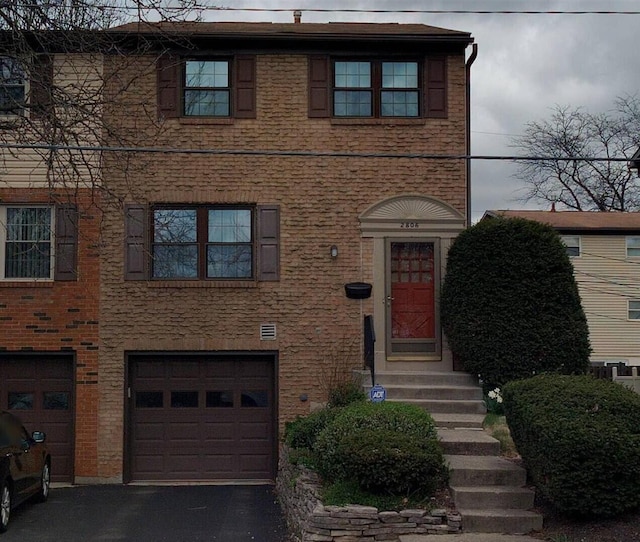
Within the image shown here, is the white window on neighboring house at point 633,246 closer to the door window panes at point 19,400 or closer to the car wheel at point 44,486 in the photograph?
the door window panes at point 19,400

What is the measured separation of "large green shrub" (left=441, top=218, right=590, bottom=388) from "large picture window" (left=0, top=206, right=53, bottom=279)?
7.27 metres

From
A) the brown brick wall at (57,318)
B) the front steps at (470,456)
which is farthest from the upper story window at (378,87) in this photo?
the front steps at (470,456)

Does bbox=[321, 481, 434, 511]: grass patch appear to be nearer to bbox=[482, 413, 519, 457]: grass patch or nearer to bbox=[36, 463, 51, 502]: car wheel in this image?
bbox=[482, 413, 519, 457]: grass patch

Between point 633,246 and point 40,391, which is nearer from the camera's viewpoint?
point 40,391

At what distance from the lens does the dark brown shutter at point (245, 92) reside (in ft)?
49.9

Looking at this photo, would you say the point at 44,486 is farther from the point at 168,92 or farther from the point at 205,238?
Answer: the point at 168,92

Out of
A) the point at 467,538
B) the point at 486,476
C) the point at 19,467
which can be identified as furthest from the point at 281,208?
the point at 467,538

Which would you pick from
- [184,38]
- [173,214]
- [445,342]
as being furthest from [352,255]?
[184,38]

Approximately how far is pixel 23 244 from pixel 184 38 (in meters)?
4.64

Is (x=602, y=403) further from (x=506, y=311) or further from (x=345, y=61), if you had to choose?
(x=345, y=61)

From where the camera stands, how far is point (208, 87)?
1534 cm

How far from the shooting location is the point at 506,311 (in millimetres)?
13922

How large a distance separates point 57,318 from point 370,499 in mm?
7751

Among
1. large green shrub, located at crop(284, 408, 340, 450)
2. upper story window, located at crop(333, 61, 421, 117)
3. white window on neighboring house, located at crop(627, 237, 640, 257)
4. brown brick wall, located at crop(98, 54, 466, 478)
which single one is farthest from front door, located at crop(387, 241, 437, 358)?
white window on neighboring house, located at crop(627, 237, 640, 257)
